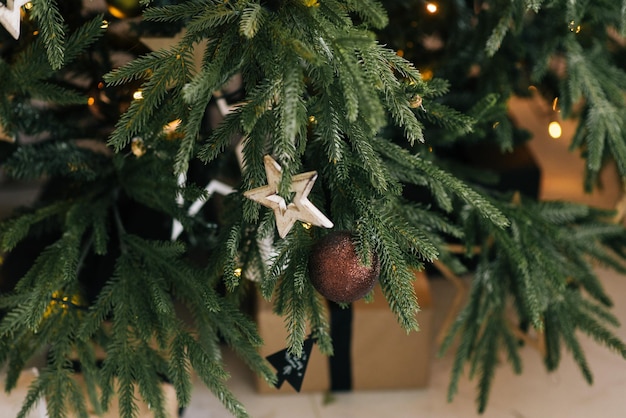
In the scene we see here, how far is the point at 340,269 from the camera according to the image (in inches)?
22.1

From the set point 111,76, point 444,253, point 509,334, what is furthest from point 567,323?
point 111,76

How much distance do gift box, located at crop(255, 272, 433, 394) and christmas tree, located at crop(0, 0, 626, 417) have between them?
111 mm

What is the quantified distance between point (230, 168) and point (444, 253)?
36cm

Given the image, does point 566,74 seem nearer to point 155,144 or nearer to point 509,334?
point 509,334

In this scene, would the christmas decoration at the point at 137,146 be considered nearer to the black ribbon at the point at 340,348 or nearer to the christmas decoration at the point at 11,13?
the christmas decoration at the point at 11,13

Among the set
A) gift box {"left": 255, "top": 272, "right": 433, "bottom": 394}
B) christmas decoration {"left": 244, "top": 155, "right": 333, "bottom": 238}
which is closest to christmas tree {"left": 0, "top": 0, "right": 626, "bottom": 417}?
christmas decoration {"left": 244, "top": 155, "right": 333, "bottom": 238}

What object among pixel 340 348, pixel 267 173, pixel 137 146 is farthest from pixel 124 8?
pixel 340 348

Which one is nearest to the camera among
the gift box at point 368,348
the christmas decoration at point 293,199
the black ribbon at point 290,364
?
the christmas decoration at point 293,199

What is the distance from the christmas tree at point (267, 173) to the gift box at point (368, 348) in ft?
0.36

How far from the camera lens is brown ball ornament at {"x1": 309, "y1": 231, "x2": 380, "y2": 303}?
56cm

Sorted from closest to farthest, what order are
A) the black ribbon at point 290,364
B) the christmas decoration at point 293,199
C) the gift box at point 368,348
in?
the christmas decoration at point 293,199, the black ribbon at point 290,364, the gift box at point 368,348

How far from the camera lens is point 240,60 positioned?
22.5 inches

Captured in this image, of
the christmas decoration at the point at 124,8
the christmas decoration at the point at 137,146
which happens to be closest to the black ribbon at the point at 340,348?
the christmas decoration at the point at 137,146

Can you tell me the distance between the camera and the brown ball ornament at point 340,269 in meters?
0.56
